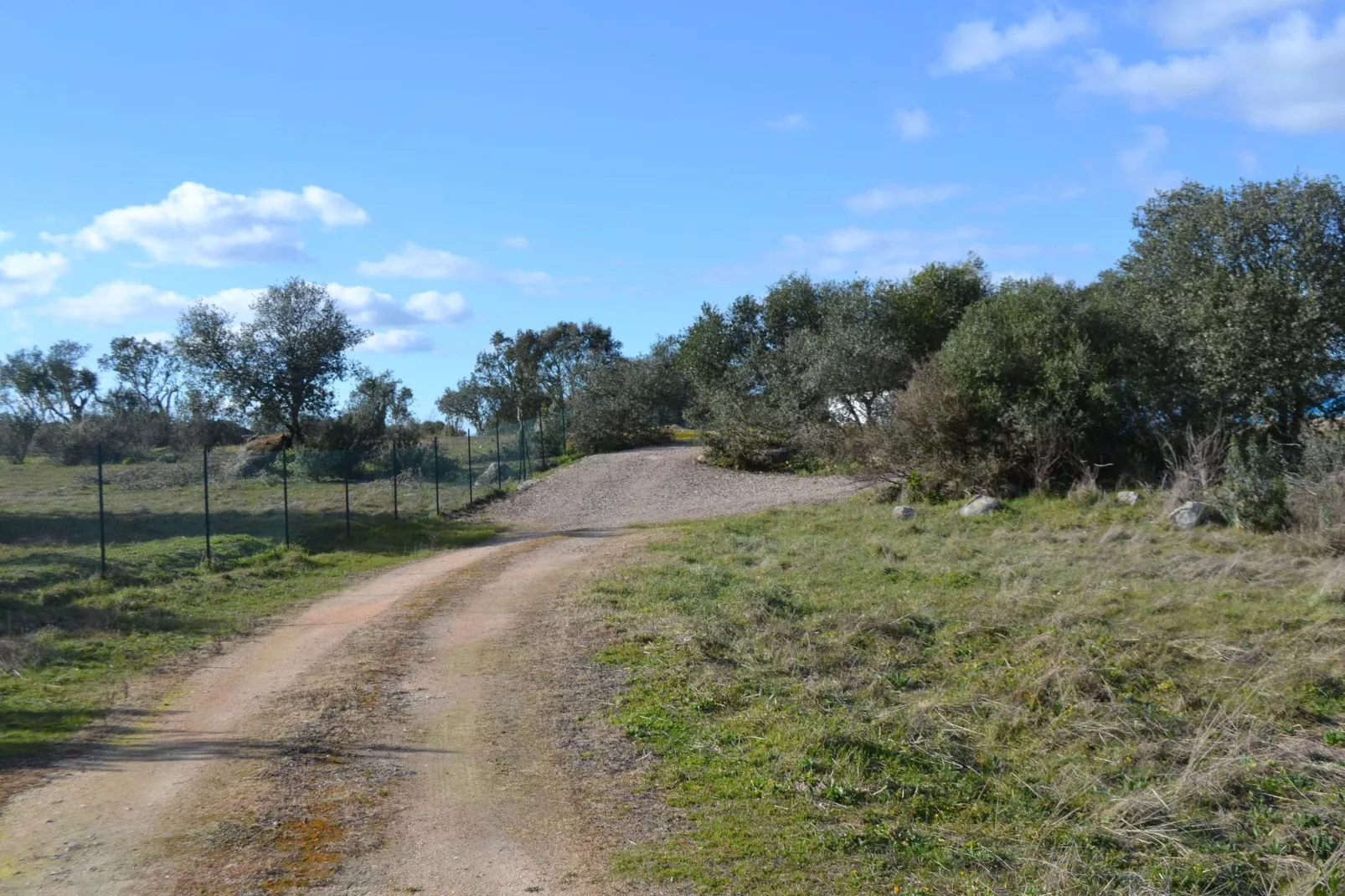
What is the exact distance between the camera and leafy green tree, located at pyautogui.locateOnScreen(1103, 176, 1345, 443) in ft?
64.5

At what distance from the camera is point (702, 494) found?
27.3m

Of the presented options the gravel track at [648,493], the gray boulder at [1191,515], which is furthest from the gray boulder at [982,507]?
the gravel track at [648,493]

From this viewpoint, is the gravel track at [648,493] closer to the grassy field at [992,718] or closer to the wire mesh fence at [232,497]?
the wire mesh fence at [232,497]

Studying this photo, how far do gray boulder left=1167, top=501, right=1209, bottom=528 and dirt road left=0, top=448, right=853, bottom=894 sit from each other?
12588 mm

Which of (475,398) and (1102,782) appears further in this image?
(475,398)

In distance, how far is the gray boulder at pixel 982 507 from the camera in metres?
21.1

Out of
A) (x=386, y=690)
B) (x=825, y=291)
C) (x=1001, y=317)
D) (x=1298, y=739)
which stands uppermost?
(x=825, y=291)

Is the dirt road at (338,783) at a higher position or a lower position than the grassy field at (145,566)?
lower

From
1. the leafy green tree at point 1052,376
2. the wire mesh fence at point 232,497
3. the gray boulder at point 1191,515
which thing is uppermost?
the leafy green tree at point 1052,376

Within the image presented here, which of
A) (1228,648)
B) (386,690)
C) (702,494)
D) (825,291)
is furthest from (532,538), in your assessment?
(825,291)

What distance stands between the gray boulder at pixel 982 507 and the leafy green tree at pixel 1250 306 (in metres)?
4.57

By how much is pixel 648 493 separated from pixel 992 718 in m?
19.0

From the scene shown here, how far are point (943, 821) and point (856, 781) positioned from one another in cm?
65

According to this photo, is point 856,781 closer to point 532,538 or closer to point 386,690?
point 386,690
